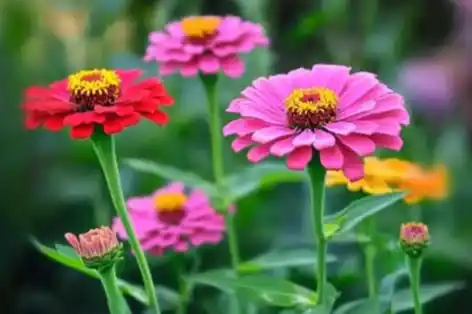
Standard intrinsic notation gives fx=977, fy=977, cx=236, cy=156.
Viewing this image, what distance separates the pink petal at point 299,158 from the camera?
0.34 meters

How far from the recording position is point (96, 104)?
39 centimetres

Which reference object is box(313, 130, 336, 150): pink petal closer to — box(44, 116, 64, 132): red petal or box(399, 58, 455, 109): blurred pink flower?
box(44, 116, 64, 132): red petal

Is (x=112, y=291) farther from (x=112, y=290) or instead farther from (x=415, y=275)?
(x=415, y=275)

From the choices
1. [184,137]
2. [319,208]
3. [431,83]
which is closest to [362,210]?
[319,208]

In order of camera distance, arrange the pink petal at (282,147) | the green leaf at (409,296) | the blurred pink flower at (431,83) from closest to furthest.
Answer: the pink petal at (282,147) < the green leaf at (409,296) < the blurred pink flower at (431,83)

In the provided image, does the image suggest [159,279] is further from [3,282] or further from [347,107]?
[347,107]

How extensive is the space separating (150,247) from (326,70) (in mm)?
140

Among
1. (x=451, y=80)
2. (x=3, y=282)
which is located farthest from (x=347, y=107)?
(x=451, y=80)

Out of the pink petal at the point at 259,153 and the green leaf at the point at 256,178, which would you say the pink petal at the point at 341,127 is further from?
the green leaf at the point at 256,178

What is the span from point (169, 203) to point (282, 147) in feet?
0.58

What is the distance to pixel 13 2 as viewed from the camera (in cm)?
92

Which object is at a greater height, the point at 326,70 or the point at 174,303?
the point at 326,70

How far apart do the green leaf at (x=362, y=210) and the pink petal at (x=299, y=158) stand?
0.04m

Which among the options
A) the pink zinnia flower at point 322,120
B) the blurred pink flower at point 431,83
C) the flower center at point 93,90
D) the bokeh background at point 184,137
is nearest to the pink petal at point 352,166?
the pink zinnia flower at point 322,120
